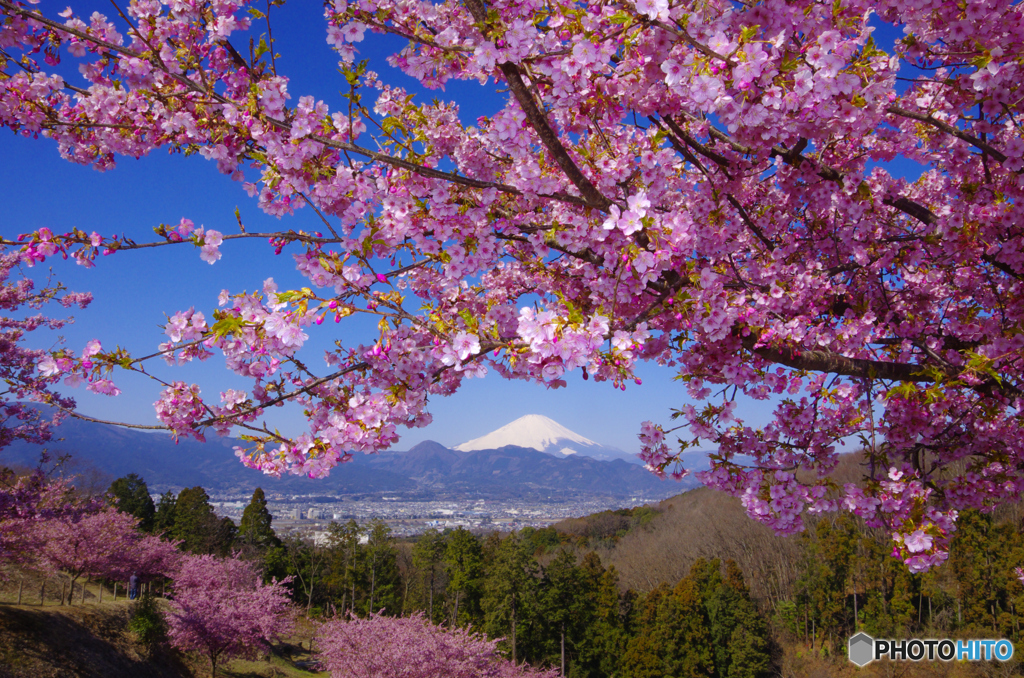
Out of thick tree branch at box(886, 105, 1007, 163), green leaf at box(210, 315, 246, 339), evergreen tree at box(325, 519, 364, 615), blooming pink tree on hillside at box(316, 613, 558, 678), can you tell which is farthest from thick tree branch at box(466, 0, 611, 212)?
evergreen tree at box(325, 519, 364, 615)

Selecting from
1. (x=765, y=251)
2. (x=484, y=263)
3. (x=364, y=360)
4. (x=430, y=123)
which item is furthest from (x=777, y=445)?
(x=430, y=123)

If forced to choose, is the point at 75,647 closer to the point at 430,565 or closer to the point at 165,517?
the point at 430,565

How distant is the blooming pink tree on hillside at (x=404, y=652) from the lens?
11.6 metres

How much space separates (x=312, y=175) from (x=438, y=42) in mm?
830

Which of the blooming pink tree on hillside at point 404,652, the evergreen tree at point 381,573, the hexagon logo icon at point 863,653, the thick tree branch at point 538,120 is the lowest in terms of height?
the evergreen tree at point 381,573

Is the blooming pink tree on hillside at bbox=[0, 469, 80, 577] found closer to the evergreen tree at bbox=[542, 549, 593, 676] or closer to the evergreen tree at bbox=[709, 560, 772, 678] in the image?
the evergreen tree at bbox=[542, 549, 593, 676]

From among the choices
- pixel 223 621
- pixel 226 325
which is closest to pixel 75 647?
pixel 223 621

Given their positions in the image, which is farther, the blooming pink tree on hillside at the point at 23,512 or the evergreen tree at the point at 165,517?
the evergreen tree at the point at 165,517

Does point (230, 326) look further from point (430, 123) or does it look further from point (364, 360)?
point (430, 123)

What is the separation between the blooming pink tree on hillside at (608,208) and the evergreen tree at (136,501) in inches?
1532

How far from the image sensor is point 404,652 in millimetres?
11664

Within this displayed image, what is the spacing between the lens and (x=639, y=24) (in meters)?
2.04

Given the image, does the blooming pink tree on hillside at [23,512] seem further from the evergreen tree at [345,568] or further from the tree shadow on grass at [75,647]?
the evergreen tree at [345,568]

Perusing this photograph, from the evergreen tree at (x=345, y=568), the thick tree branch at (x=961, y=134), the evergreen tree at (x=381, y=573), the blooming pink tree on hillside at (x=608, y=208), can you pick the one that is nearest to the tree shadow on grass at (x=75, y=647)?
the blooming pink tree on hillside at (x=608, y=208)
